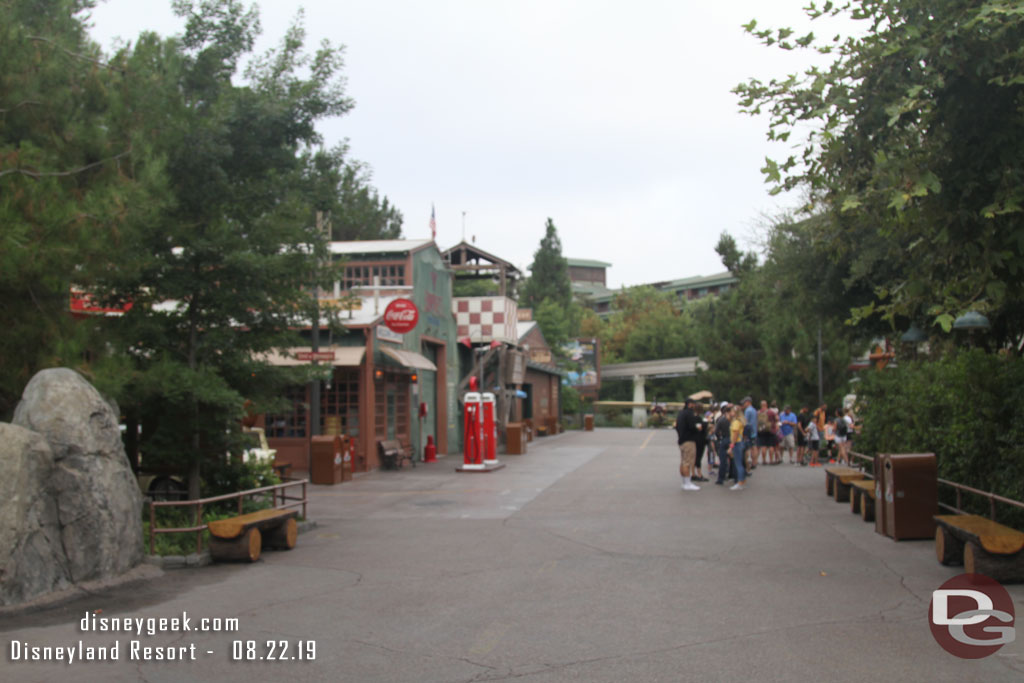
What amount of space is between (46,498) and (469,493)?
10.7 m

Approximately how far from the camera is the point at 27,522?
26.8 ft

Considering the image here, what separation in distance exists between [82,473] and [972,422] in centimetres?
971

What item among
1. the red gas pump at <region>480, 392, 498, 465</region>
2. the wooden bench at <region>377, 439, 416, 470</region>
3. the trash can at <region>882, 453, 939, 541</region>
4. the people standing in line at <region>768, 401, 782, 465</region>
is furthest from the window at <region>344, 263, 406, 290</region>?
the trash can at <region>882, 453, 939, 541</region>

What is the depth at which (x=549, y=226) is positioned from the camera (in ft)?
263

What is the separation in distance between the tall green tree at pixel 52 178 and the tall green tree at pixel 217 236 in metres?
0.64

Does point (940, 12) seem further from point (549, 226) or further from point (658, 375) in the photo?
point (549, 226)

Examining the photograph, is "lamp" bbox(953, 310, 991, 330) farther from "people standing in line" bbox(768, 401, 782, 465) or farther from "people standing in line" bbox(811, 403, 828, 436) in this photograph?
"people standing in line" bbox(811, 403, 828, 436)

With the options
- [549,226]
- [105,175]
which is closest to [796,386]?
[105,175]

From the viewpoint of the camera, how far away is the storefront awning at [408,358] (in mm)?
24703

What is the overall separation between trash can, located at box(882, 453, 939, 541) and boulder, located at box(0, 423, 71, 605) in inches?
364

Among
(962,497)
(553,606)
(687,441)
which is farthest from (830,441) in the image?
(553,606)

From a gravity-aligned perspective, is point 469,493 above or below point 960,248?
below

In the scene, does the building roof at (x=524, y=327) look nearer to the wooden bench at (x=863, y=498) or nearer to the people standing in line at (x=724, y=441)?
the people standing in line at (x=724, y=441)

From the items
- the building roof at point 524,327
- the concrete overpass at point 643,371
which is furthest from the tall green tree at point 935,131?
the concrete overpass at point 643,371
